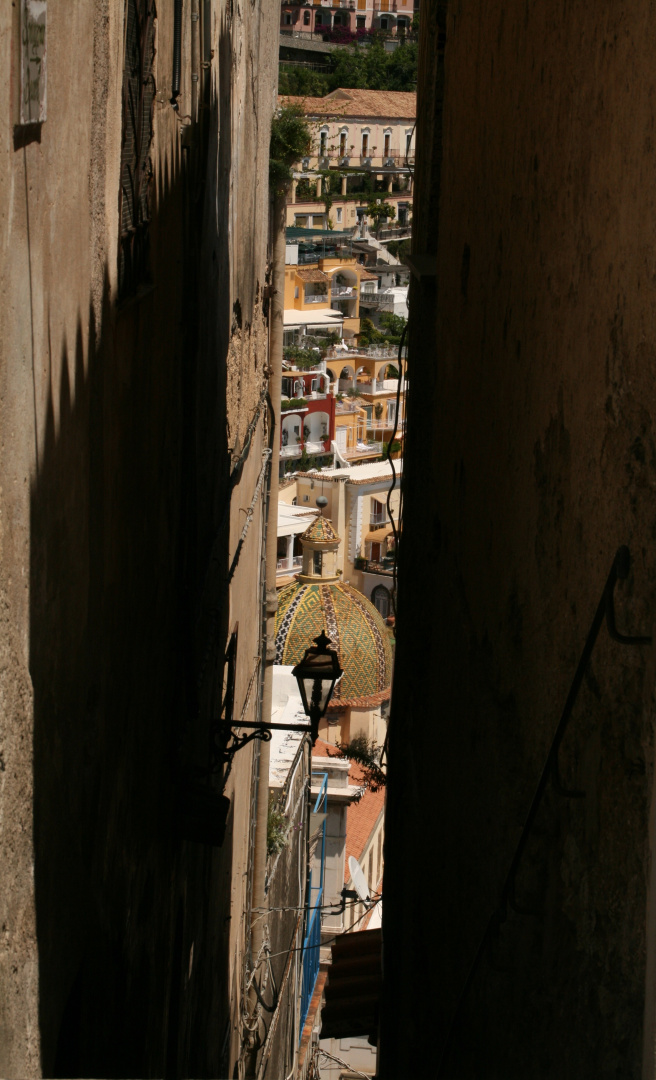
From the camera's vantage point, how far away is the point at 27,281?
2881 millimetres

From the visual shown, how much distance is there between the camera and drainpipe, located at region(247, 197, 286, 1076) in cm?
1067

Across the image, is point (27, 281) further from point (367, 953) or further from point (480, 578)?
point (367, 953)

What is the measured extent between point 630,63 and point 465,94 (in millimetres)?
3166

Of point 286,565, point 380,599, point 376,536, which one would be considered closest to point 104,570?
point 286,565

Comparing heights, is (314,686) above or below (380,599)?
above

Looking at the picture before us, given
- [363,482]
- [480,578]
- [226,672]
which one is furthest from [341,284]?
[480,578]

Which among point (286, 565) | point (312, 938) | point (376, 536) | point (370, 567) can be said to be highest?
point (312, 938)

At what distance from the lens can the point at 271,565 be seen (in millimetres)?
12367

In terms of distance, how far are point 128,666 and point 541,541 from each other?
176 cm

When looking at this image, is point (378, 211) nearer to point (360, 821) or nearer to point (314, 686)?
point (360, 821)

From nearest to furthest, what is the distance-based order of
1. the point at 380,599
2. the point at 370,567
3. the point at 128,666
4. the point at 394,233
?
the point at 128,666, the point at 380,599, the point at 370,567, the point at 394,233

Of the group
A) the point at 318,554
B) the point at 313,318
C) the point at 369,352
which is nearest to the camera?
the point at 318,554

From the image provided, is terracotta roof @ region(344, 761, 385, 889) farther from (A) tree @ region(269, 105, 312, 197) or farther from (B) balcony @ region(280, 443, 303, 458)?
(B) balcony @ region(280, 443, 303, 458)

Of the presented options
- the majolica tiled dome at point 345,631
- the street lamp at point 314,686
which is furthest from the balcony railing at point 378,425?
the street lamp at point 314,686
